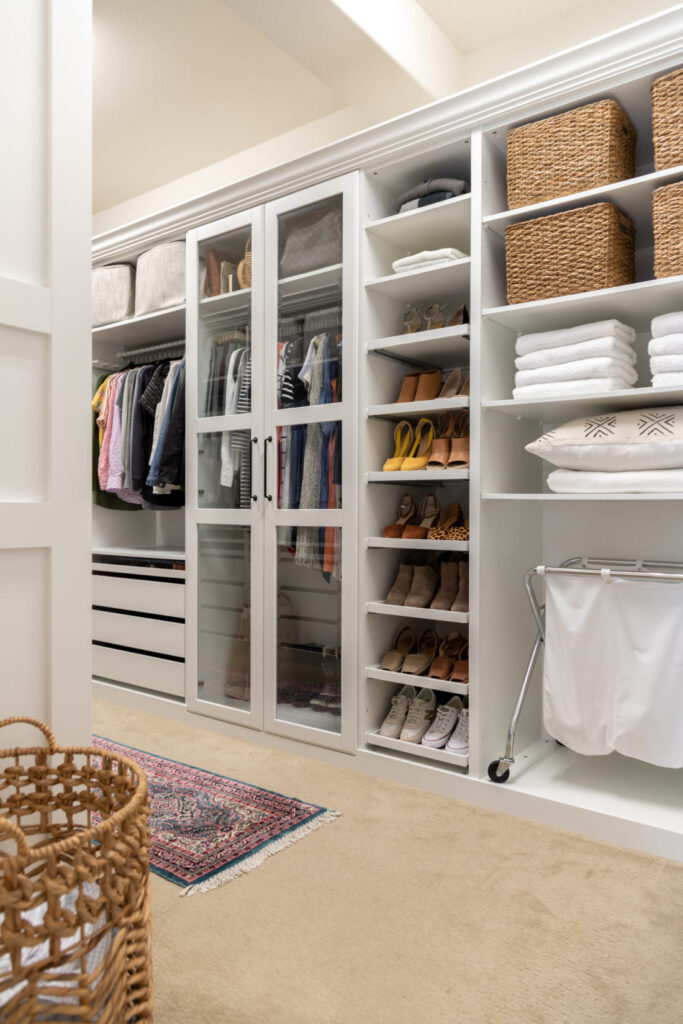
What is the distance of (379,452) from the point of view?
276 cm

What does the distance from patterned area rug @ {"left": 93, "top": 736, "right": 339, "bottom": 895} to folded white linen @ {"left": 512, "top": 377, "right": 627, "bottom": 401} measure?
1459mm

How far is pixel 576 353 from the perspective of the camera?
219 centimetres

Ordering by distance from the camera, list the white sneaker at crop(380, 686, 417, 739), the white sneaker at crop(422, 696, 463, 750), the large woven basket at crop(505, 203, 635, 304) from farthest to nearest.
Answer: the white sneaker at crop(380, 686, 417, 739) < the white sneaker at crop(422, 696, 463, 750) < the large woven basket at crop(505, 203, 635, 304)

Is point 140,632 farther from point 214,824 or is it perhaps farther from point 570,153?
point 570,153

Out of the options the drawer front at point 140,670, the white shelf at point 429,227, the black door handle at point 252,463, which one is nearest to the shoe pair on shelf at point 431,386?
the white shelf at point 429,227

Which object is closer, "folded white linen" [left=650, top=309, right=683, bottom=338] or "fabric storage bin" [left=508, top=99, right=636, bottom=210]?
"folded white linen" [left=650, top=309, right=683, bottom=338]

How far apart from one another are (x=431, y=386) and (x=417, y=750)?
131cm

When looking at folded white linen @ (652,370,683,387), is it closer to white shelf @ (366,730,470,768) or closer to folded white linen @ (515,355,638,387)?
folded white linen @ (515,355,638,387)

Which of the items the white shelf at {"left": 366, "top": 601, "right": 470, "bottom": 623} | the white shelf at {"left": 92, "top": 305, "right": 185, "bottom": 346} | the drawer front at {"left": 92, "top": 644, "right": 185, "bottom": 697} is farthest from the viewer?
the white shelf at {"left": 92, "top": 305, "right": 185, "bottom": 346}

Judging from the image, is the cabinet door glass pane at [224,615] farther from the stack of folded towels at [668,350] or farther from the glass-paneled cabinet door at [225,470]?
the stack of folded towels at [668,350]

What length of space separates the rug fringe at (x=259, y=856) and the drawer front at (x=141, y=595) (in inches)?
51.7

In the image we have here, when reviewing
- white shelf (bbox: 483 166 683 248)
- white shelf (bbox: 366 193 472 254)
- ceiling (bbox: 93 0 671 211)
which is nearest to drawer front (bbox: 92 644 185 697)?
white shelf (bbox: 366 193 472 254)

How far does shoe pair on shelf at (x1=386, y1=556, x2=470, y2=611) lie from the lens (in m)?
2.56

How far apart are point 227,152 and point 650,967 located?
3.84 metres
